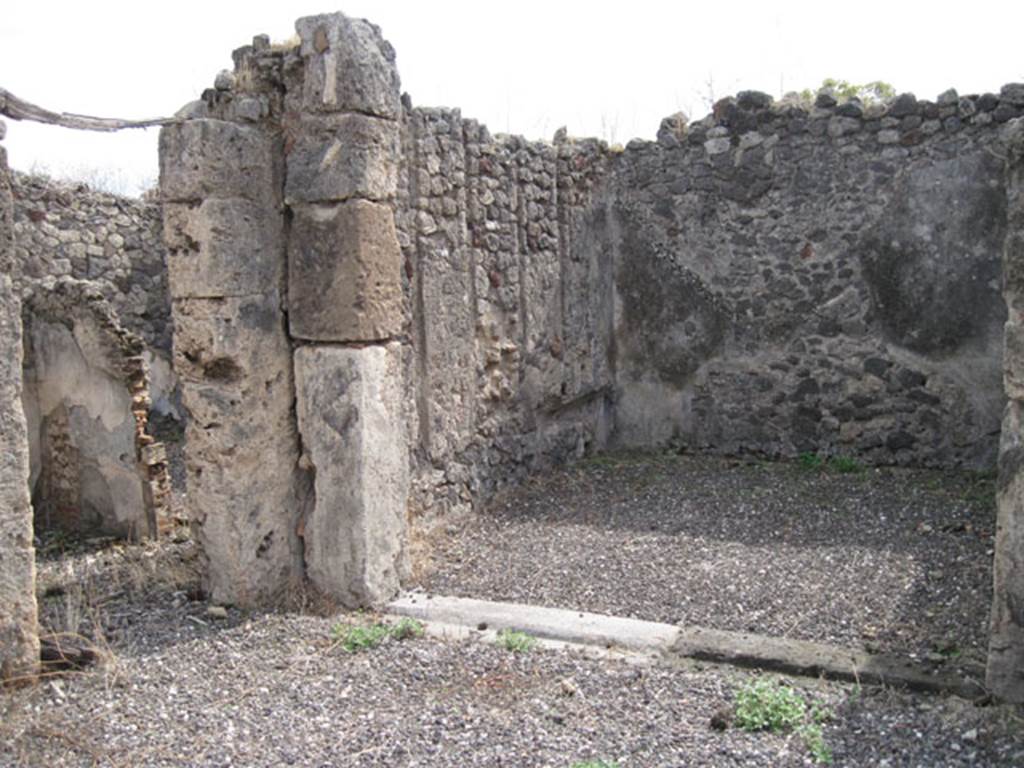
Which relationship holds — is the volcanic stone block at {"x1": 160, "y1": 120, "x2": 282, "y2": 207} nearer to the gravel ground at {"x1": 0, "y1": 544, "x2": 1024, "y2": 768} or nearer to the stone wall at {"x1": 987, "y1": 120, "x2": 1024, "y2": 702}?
the gravel ground at {"x1": 0, "y1": 544, "x2": 1024, "y2": 768}

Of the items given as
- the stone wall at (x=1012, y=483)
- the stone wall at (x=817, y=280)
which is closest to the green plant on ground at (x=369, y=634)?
the stone wall at (x=1012, y=483)

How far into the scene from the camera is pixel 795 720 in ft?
12.9

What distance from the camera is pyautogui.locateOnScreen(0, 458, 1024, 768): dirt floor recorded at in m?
3.82

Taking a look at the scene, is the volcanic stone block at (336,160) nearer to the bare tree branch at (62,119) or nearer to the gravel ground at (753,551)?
the bare tree branch at (62,119)

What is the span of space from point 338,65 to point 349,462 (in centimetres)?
209

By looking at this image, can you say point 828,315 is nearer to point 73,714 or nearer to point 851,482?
point 851,482

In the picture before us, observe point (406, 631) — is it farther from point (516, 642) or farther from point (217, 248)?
point (217, 248)

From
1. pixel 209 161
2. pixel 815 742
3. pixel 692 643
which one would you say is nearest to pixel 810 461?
pixel 692 643

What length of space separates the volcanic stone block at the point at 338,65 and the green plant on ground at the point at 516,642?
110 inches

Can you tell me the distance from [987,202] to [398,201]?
192 inches

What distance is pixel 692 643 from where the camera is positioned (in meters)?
4.84

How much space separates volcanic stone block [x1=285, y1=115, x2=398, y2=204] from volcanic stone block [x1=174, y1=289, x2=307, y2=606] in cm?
61

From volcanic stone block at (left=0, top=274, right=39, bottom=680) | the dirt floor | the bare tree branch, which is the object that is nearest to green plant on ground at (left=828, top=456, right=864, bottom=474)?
the dirt floor

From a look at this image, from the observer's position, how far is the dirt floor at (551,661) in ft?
12.5
